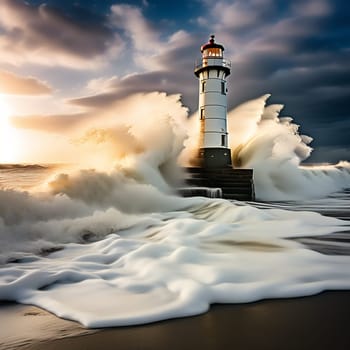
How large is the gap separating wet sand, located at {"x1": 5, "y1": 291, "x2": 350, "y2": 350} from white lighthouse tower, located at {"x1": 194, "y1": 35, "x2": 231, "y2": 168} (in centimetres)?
1310

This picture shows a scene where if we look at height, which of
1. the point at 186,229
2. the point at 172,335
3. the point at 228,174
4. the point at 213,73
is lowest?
the point at 172,335

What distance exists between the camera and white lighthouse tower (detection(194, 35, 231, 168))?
15.0 metres

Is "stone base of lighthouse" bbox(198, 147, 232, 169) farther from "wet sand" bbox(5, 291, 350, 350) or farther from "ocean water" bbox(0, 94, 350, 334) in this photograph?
"wet sand" bbox(5, 291, 350, 350)

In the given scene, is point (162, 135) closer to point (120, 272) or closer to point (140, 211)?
point (140, 211)

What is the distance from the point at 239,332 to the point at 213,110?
14.0 meters

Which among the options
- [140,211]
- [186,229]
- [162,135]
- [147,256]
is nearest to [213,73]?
[162,135]

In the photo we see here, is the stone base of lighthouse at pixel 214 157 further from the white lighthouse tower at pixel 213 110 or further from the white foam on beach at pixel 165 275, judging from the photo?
the white foam on beach at pixel 165 275

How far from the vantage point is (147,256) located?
10.8ft

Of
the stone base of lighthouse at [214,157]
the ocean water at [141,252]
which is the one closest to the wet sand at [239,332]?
the ocean water at [141,252]

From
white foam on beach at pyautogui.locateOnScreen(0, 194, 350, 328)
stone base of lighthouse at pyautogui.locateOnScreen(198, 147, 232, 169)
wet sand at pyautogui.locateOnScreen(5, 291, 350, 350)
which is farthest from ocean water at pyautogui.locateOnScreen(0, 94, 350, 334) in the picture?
stone base of lighthouse at pyautogui.locateOnScreen(198, 147, 232, 169)

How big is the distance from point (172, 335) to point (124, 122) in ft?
34.6

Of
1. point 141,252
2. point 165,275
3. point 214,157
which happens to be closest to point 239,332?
point 165,275

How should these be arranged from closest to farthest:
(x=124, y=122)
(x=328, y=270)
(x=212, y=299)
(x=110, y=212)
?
(x=212, y=299) → (x=328, y=270) → (x=110, y=212) → (x=124, y=122)

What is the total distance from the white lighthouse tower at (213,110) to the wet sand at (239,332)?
13101 mm
